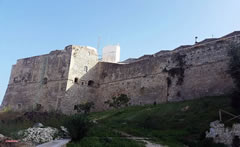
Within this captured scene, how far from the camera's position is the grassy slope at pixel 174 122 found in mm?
13773

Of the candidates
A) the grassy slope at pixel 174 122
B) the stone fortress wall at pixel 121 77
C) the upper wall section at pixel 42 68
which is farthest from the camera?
the upper wall section at pixel 42 68

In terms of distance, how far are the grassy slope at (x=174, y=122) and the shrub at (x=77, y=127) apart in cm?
330

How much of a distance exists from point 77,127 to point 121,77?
56.9 ft

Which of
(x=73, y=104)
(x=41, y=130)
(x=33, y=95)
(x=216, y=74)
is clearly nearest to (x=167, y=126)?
(x=41, y=130)

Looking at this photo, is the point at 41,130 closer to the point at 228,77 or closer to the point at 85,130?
the point at 85,130

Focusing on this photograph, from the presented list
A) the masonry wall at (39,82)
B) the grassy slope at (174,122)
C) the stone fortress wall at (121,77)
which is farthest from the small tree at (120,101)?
the masonry wall at (39,82)

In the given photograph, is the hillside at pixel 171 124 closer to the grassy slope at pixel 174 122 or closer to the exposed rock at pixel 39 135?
the grassy slope at pixel 174 122

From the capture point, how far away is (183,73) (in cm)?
2417

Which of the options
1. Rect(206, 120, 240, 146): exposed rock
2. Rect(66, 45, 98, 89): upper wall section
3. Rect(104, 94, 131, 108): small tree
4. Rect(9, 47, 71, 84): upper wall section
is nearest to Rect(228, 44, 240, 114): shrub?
Rect(206, 120, 240, 146): exposed rock

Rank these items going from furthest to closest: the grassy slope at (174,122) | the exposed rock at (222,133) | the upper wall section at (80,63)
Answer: the upper wall section at (80,63) < the grassy slope at (174,122) < the exposed rock at (222,133)

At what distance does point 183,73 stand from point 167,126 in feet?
29.6

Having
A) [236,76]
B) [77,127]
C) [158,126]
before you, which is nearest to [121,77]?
[158,126]

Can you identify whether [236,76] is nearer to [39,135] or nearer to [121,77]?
[39,135]

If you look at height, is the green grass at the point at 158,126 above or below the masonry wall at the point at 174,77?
below
